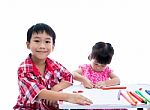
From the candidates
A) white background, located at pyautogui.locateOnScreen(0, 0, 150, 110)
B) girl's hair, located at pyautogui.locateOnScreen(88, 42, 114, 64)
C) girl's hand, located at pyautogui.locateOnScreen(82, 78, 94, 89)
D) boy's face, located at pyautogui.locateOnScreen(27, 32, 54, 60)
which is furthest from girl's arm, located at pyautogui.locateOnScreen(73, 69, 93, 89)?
white background, located at pyautogui.locateOnScreen(0, 0, 150, 110)

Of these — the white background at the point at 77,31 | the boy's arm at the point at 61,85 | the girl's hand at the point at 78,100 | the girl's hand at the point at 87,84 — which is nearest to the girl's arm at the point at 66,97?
the girl's hand at the point at 78,100

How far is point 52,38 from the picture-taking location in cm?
121

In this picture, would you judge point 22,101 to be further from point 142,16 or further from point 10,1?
point 142,16

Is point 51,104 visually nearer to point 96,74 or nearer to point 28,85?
point 28,85

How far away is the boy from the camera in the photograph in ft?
3.52

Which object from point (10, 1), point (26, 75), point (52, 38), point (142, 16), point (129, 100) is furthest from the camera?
point (142, 16)

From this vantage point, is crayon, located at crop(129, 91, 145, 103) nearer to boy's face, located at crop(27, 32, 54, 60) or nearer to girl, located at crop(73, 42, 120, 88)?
girl, located at crop(73, 42, 120, 88)

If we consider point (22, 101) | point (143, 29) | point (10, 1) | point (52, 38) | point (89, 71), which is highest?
point (10, 1)

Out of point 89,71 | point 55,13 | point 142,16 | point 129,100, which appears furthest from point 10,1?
point 129,100

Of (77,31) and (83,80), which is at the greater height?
(77,31)

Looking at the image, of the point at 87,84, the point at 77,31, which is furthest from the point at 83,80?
the point at 77,31

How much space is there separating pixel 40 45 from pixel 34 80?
0.14m

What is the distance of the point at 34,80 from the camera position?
1.10 meters

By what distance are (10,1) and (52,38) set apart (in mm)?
656
